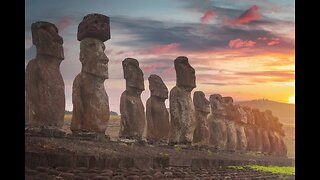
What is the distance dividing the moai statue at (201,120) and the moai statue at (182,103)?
61.9 inches

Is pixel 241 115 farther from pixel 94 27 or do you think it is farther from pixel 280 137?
pixel 94 27

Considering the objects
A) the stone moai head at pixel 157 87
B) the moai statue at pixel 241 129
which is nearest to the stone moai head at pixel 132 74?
the stone moai head at pixel 157 87

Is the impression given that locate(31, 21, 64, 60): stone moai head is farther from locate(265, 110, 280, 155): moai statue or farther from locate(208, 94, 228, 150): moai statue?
locate(265, 110, 280, 155): moai statue

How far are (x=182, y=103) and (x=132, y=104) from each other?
2.50 m

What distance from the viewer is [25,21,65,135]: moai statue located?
9.84 meters

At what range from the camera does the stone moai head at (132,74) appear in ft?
46.0

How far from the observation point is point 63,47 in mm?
10391

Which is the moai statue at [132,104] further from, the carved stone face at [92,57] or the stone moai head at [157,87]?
the carved stone face at [92,57]

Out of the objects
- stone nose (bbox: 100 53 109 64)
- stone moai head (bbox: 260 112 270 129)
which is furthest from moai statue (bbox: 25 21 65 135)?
stone moai head (bbox: 260 112 270 129)

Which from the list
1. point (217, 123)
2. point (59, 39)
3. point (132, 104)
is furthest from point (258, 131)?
point (59, 39)

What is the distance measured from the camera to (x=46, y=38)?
10039mm

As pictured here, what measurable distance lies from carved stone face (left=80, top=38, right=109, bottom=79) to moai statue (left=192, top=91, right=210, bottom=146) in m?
7.17
